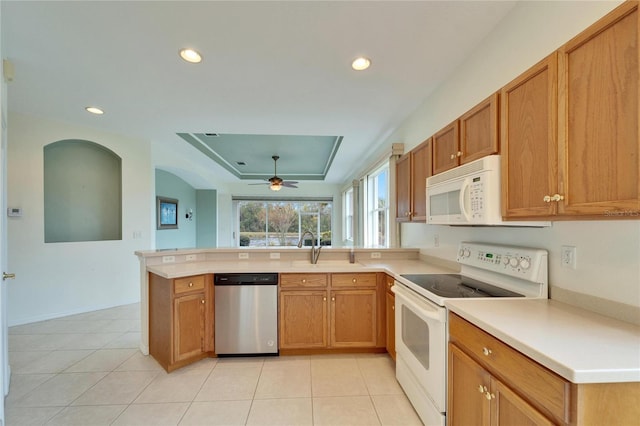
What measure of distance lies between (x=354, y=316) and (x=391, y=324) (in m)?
0.37

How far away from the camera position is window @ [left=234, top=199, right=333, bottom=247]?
8562 millimetres

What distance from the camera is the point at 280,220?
8609 millimetres

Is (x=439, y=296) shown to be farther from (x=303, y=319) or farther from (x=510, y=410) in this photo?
(x=303, y=319)

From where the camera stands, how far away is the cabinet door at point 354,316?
102 inches

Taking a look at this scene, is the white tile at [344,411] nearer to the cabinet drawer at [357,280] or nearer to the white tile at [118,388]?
the cabinet drawer at [357,280]

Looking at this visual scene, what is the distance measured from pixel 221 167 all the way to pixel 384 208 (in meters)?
4.07

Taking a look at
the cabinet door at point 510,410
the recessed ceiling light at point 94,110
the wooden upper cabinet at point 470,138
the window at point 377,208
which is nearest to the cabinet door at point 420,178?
the wooden upper cabinet at point 470,138

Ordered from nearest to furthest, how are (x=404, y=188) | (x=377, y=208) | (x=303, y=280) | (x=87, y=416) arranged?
1. (x=87, y=416)
2. (x=303, y=280)
3. (x=404, y=188)
4. (x=377, y=208)

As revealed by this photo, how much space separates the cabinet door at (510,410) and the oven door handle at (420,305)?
40 cm

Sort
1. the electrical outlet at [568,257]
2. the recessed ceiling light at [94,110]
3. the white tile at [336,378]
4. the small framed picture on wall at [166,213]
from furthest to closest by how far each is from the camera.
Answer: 1. the small framed picture on wall at [166,213]
2. the recessed ceiling light at [94,110]
3. the white tile at [336,378]
4. the electrical outlet at [568,257]

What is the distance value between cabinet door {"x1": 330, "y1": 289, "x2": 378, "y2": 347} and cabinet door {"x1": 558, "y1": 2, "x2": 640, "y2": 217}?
72.8 inches

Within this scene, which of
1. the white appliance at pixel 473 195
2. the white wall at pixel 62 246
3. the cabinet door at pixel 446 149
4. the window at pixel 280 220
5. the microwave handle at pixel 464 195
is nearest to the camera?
the white appliance at pixel 473 195

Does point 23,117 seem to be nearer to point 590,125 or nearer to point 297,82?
point 297,82

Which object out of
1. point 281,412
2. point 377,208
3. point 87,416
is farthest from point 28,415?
point 377,208
